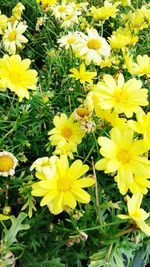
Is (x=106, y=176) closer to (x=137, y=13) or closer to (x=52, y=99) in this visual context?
(x=52, y=99)

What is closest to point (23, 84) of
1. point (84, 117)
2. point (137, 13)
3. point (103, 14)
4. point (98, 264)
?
point (84, 117)

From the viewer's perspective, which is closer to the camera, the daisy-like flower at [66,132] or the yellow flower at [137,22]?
the daisy-like flower at [66,132]

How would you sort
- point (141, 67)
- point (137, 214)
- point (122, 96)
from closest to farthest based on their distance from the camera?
point (137, 214)
point (122, 96)
point (141, 67)

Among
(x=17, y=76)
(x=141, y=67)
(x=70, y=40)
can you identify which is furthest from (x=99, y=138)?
(x=70, y=40)

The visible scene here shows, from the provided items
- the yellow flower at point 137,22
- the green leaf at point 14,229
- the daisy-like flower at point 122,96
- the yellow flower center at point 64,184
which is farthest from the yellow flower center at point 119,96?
the yellow flower at point 137,22

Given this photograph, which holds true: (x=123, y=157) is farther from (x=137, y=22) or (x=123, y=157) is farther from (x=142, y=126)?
(x=137, y=22)

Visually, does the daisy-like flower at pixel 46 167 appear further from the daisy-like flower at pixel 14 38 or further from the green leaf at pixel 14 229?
the daisy-like flower at pixel 14 38

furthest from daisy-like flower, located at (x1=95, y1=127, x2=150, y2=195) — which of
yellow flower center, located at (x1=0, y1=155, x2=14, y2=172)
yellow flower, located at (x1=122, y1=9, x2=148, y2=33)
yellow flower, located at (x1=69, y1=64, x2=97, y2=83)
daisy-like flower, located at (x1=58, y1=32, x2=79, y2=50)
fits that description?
yellow flower, located at (x1=122, y1=9, x2=148, y2=33)
